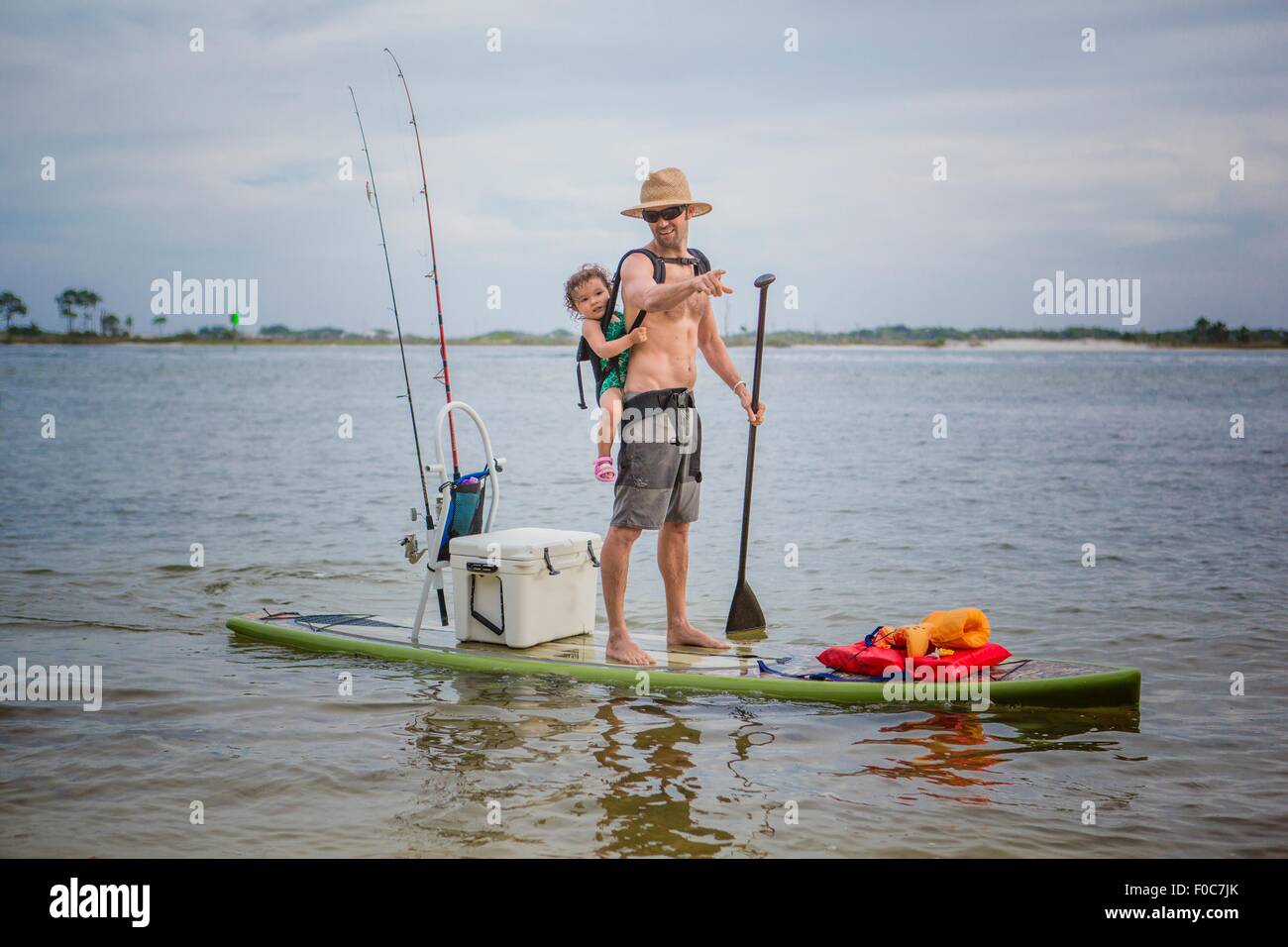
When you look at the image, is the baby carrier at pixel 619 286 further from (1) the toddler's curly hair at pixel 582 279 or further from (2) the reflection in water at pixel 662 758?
(2) the reflection in water at pixel 662 758

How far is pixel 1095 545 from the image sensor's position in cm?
1182

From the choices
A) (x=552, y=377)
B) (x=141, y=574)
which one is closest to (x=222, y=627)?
(x=141, y=574)

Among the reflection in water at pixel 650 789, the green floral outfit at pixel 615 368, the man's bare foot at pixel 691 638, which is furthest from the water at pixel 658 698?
the green floral outfit at pixel 615 368

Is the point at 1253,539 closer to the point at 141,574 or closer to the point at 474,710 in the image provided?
the point at 474,710

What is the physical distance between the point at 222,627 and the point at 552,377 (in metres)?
62.6

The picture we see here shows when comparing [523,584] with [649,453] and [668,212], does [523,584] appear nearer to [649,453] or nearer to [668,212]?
[649,453]

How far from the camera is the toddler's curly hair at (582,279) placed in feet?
19.8

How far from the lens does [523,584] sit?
6.38 m

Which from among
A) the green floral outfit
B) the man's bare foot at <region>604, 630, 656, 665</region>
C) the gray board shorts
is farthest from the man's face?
the man's bare foot at <region>604, 630, 656, 665</region>

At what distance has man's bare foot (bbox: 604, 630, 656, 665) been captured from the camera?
20.5 ft

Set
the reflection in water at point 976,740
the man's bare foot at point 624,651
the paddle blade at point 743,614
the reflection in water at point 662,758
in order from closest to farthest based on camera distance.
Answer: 1. the reflection in water at point 662,758
2. the reflection in water at point 976,740
3. the man's bare foot at point 624,651
4. the paddle blade at point 743,614

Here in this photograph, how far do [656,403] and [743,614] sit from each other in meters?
2.03

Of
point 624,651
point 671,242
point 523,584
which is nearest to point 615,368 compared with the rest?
point 671,242

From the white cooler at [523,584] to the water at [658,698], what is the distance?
0.32 metres
